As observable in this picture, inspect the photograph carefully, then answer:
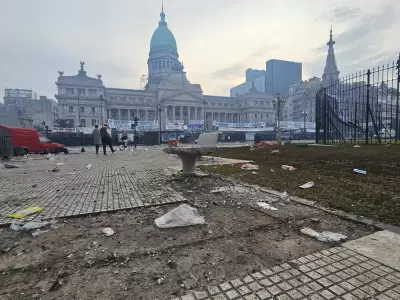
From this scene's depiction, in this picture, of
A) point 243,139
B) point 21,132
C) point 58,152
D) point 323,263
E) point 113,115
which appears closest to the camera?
point 323,263

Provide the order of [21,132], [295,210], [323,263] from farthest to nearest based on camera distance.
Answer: [21,132] → [295,210] → [323,263]

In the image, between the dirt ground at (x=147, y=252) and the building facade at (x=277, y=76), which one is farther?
the building facade at (x=277, y=76)

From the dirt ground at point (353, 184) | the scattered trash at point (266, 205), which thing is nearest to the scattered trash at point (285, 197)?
the dirt ground at point (353, 184)

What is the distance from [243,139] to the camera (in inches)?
1924

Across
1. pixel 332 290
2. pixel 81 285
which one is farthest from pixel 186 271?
pixel 332 290

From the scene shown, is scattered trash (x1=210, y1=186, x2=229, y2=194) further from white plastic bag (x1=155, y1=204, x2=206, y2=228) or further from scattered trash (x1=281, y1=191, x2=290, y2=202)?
white plastic bag (x1=155, y1=204, x2=206, y2=228)

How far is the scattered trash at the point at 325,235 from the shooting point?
2.33 metres

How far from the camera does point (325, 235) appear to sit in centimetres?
241

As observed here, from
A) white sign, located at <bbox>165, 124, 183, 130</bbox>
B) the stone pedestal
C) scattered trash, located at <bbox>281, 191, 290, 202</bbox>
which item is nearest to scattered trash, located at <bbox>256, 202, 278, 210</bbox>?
scattered trash, located at <bbox>281, 191, 290, 202</bbox>

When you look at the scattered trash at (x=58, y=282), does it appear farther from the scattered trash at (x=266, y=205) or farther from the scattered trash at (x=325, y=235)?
the scattered trash at (x=266, y=205)

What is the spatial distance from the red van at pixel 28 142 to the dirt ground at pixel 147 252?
16336mm

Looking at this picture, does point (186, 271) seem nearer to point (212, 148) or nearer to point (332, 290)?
point (332, 290)

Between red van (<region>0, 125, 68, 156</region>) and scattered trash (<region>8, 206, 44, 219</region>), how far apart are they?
49.6 feet

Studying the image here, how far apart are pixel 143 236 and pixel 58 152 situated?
19200mm
